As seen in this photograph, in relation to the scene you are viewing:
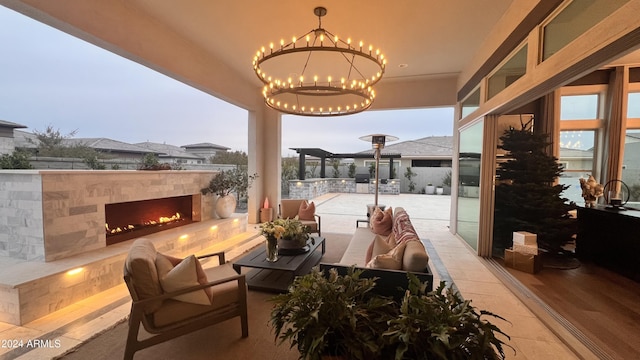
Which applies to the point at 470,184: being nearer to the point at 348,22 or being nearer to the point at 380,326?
the point at 348,22

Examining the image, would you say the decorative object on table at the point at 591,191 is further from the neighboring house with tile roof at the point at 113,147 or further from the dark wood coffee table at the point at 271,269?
the neighboring house with tile roof at the point at 113,147

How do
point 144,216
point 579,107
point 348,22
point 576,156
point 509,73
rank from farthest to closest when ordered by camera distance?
point 576,156
point 579,107
point 144,216
point 348,22
point 509,73

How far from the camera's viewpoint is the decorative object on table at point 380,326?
1.16 metres

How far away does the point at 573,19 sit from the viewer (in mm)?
2170

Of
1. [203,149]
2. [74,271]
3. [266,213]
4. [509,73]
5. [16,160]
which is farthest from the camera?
[266,213]

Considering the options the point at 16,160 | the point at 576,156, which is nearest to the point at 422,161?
the point at 576,156

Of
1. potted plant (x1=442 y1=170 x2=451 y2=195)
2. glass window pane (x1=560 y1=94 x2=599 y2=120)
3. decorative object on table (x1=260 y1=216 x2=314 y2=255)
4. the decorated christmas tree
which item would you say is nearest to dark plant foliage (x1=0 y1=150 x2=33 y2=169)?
decorative object on table (x1=260 y1=216 x2=314 y2=255)

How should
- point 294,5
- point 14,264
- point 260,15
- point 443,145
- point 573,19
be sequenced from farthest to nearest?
point 443,145
point 260,15
point 294,5
point 14,264
point 573,19

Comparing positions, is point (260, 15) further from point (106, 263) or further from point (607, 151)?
point (607, 151)

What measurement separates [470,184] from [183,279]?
15.6ft

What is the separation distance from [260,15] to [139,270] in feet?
10.7

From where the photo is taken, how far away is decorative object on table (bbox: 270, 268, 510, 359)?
1.16 meters

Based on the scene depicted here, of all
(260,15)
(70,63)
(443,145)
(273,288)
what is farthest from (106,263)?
(443,145)

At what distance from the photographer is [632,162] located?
4680 mm
